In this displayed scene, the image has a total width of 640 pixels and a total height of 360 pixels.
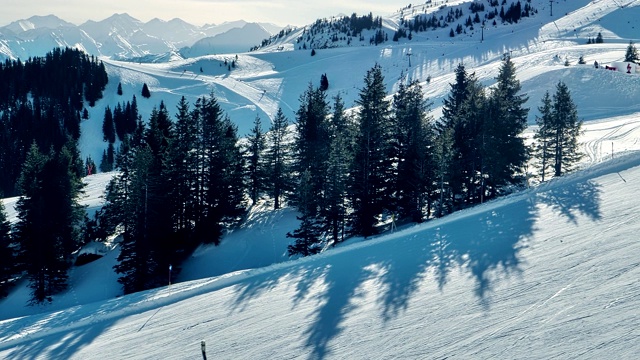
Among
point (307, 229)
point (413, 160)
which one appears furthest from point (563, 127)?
point (307, 229)

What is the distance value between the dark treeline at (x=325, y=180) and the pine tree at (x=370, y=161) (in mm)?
66

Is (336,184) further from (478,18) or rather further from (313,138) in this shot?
(478,18)

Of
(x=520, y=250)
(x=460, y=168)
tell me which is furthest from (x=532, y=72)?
(x=520, y=250)

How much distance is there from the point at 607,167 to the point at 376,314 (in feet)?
59.3

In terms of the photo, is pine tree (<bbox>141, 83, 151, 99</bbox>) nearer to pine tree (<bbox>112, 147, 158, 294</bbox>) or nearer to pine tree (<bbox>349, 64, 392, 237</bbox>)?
pine tree (<bbox>112, 147, 158, 294</bbox>)

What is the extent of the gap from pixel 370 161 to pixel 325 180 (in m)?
3.18

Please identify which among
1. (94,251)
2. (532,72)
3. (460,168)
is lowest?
(94,251)

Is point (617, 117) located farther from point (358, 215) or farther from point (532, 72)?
point (358, 215)

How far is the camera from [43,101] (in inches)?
4934

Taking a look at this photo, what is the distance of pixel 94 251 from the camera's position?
126 ft

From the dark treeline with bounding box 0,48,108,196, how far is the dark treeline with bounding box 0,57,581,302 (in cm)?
7559

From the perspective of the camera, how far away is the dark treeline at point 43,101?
108 metres

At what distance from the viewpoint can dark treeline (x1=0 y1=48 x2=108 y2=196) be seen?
4257 inches

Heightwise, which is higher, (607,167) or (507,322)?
(607,167)
